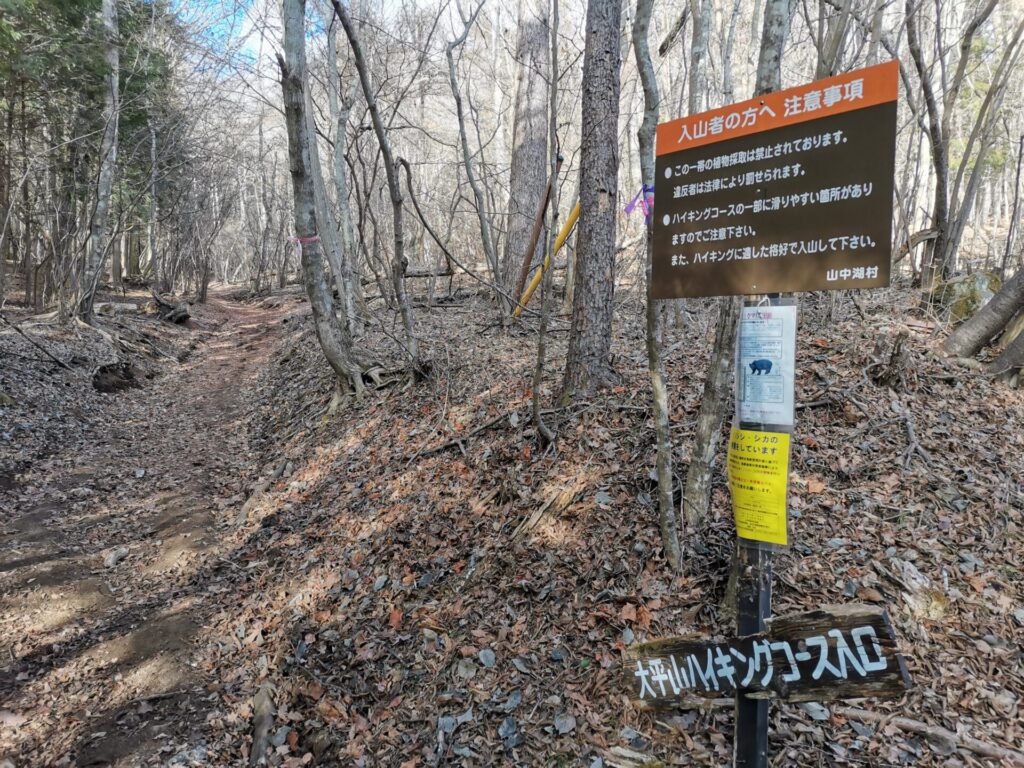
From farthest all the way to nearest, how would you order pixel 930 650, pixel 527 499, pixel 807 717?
1. pixel 527 499
2. pixel 930 650
3. pixel 807 717

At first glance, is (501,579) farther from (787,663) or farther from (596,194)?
(596,194)

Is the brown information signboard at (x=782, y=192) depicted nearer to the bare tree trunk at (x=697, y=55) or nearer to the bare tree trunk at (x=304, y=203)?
the bare tree trunk at (x=697, y=55)

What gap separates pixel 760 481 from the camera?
95.3 inches

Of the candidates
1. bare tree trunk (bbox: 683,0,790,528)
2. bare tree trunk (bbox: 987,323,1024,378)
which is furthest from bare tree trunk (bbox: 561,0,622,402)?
bare tree trunk (bbox: 987,323,1024,378)

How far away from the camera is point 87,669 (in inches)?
160

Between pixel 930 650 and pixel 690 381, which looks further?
pixel 690 381

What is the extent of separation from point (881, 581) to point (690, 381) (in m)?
2.45

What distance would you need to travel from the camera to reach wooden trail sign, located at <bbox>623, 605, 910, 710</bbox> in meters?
2.03

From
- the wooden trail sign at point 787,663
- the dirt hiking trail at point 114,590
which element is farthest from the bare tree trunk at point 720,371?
the dirt hiking trail at point 114,590

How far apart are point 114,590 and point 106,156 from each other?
12.1 metres

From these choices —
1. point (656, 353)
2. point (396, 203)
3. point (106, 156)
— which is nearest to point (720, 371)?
point (656, 353)

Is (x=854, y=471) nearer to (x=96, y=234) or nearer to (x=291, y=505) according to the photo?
(x=291, y=505)

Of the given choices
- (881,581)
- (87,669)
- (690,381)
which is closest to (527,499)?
(690,381)

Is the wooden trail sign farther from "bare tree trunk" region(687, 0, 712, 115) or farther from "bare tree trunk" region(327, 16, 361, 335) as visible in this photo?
"bare tree trunk" region(327, 16, 361, 335)
